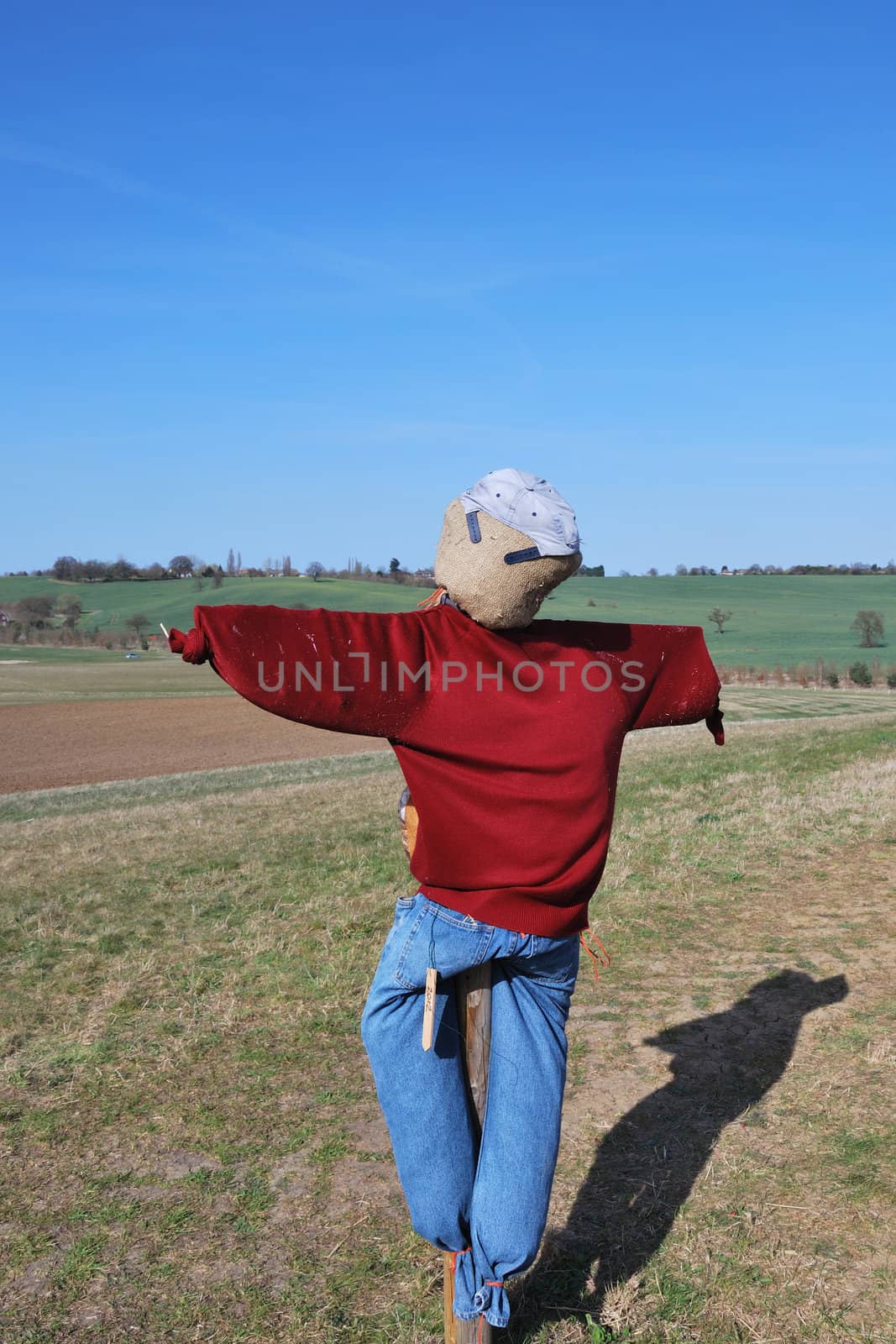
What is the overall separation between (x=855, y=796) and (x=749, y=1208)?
239 inches

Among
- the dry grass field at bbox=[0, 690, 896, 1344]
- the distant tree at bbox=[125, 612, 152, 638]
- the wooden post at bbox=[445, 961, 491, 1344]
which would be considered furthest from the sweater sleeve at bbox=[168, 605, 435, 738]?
the distant tree at bbox=[125, 612, 152, 638]

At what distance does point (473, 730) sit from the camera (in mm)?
2590

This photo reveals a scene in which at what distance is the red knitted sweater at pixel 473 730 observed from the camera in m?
2.50

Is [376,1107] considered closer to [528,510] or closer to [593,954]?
[593,954]

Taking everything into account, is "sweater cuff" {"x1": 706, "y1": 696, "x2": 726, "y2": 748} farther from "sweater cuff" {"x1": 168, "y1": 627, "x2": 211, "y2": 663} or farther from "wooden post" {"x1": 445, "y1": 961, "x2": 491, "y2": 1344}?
"sweater cuff" {"x1": 168, "y1": 627, "x2": 211, "y2": 663}

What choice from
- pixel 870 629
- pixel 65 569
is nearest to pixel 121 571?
pixel 65 569

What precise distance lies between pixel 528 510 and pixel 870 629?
182 feet

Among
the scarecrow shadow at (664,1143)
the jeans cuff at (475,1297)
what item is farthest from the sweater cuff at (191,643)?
the scarecrow shadow at (664,1143)

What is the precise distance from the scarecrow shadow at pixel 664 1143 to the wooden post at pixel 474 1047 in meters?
0.35

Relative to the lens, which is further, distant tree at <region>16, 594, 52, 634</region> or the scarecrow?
distant tree at <region>16, 594, 52, 634</region>

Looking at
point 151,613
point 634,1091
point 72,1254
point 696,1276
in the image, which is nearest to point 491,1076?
point 696,1276

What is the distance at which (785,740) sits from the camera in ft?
44.9

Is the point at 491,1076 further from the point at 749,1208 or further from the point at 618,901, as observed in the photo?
the point at 618,901

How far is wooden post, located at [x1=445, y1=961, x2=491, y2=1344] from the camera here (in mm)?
2660
